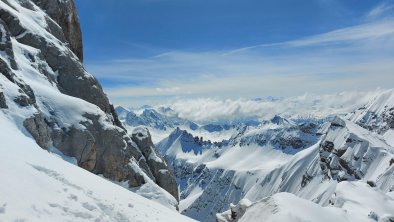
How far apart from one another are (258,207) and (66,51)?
51369mm

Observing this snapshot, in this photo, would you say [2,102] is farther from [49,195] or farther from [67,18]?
[67,18]

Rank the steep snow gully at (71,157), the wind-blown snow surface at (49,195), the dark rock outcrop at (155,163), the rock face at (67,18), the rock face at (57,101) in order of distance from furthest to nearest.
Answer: the rock face at (67,18)
the dark rock outcrop at (155,163)
the rock face at (57,101)
the steep snow gully at (71,157)
the wind-blown snow surface at (49,195)

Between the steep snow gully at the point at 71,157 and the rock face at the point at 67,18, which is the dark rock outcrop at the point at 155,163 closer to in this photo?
Result: the steep snow gully at the point at 71,157

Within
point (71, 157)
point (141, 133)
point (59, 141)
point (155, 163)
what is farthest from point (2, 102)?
point (141, 133)

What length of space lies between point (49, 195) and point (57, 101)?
35618mm

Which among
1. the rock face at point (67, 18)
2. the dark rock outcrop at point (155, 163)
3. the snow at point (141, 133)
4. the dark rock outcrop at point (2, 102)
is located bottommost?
the dark rock outcrop at point (155, 163)

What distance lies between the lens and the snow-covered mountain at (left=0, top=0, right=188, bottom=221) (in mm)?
22167

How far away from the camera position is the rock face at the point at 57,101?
45312mm

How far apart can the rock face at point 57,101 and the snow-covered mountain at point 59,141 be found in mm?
129

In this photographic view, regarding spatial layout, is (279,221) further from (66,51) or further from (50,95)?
(66,51)

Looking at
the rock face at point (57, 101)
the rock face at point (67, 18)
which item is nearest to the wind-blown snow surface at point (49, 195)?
the rock face at point (57, 101)

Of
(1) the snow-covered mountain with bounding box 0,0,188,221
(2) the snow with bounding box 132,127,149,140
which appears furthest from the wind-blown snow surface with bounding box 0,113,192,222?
(2) the snow with bounding box 132,127,149,140

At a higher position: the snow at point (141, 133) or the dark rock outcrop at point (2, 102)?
the dark rock outcrop at point (2, 102)

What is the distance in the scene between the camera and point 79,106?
58.1 meters
